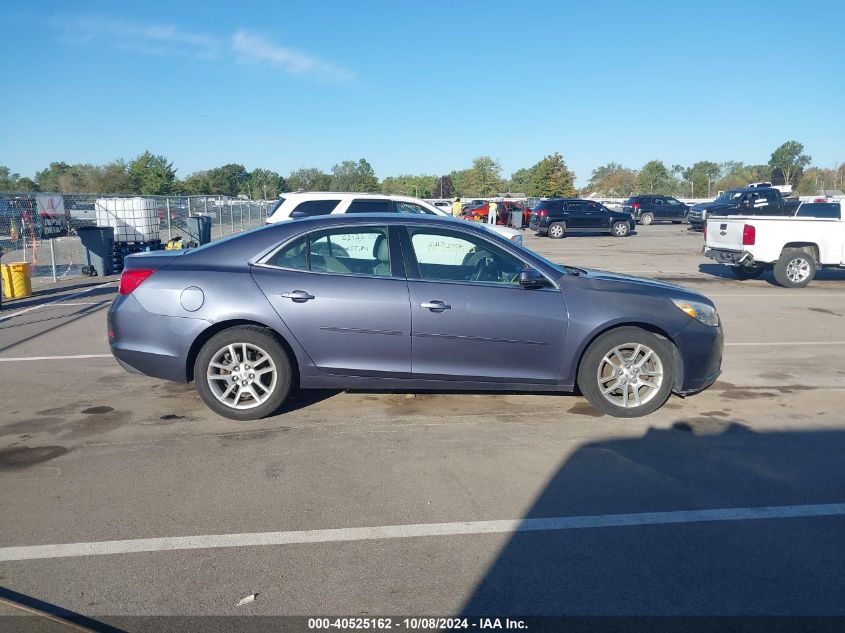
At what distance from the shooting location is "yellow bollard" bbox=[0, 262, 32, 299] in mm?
12695

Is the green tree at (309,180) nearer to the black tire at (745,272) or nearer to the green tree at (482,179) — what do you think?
the green tree at (482,179)

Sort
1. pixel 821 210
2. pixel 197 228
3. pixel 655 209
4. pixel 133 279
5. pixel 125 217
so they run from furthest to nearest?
pixel 655 209
pixel 197 228
pixel 125 217
pixel 821 210
pixel 133 279

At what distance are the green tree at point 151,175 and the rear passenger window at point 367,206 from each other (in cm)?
4239

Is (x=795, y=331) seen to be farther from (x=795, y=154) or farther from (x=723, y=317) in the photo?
(x=795, y=154)

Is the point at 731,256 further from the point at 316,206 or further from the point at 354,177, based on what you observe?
the point at 354,177

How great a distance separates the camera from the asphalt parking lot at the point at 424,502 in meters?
3.15

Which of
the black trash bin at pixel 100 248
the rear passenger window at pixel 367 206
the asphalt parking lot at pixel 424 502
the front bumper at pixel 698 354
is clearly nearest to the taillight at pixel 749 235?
the rear passenger window at pixel 367 206

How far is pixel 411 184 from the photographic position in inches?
4008

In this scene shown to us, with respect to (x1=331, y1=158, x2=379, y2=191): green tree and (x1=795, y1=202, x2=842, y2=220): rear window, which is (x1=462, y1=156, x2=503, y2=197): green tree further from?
(x1=795, y1=202, x2=842, y2=220): rear window

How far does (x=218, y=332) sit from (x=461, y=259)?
2091 millimetres

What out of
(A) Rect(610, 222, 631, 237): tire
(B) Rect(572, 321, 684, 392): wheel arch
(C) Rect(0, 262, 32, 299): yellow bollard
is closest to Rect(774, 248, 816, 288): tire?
(B) Rect(572, 321, 684, 392): wheel arch

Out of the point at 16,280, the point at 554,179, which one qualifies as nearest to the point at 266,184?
the point at 554,179

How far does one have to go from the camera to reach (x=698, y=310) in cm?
566

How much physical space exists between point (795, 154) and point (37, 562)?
107196mm
